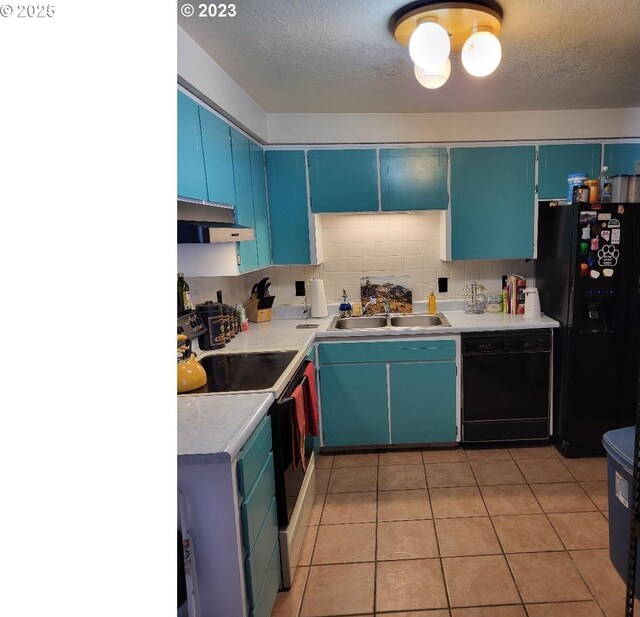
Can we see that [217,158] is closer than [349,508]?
Yes

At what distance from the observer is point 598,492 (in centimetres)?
228

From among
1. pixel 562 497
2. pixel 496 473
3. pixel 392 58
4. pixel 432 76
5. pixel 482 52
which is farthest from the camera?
pixel 496 473

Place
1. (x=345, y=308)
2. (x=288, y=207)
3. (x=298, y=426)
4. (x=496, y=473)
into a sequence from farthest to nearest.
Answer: (x=345, y=308) → (x=288, y=207) → (x=496, y=473) → (x=298, y=426)

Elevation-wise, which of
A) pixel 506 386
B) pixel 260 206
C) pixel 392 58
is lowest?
pixel 506 386

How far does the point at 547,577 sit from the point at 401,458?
3.64 ft

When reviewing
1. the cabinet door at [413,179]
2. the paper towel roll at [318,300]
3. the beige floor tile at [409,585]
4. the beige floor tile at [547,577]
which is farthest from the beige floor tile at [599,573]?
the cabinet door at [413,179]

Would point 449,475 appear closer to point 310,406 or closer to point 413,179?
point 310,406

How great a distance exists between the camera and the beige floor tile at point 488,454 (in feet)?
8.85

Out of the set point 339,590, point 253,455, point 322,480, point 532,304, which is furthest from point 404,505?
point 532,304

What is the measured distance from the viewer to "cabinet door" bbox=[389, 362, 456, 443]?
8.96 ft

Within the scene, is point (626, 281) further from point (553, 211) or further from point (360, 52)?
point (360, 52)

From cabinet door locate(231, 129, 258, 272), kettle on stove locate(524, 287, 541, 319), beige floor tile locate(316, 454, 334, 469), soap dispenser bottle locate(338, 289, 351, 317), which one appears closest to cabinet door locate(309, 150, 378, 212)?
cabinet door locate(231, 129, 258, 272)

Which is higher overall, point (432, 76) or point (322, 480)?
point (432, 76)
